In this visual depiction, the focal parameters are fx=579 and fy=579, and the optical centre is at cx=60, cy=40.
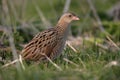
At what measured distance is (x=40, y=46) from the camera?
341 inches

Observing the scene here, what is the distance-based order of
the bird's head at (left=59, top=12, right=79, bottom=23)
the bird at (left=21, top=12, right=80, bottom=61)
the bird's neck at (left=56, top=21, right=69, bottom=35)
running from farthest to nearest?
the bird's head at (left=59, top=12, right=79, bottom=23)
the bird's neck at (left=56, top=21, right=69, bottom=35)
the bird at (left=21, top=12, right=80, bottom=61)

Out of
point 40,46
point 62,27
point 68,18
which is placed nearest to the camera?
point 40,46

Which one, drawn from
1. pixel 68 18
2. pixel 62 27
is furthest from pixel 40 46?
pixel 68 18

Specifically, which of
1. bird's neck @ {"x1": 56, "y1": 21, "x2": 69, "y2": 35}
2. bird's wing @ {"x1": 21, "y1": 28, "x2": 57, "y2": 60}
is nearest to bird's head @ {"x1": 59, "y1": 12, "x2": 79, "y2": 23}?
bird's neck @ {"x1": 56, "y1": 21, "x2": 69, "y2": 35}

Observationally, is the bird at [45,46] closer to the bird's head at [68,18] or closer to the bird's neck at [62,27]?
the bird's neck at [62,27]

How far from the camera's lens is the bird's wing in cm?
854

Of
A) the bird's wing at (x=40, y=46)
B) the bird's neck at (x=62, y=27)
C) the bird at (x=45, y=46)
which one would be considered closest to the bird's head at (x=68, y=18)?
the bird's neck at (x=62, y=27)

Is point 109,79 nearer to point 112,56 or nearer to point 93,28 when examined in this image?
point 112,56

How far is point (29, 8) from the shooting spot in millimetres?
23016

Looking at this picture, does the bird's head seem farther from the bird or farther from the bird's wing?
the bird's wing

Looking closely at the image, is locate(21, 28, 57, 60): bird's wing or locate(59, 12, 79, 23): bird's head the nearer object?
locate(21, 28, 57, 60): bird's wing

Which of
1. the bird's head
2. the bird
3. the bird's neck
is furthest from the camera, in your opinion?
the bird's head

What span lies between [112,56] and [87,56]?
1.29 ft

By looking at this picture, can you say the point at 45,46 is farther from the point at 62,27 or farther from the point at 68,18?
the point at 68,18
